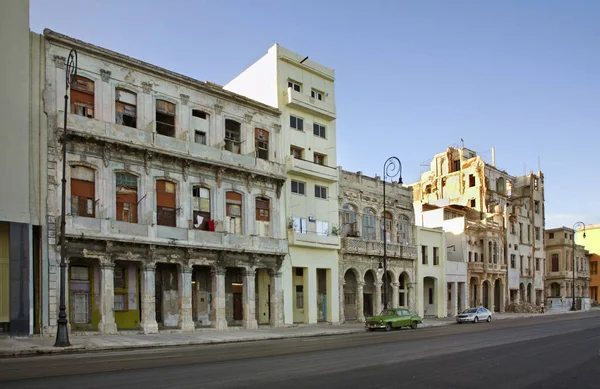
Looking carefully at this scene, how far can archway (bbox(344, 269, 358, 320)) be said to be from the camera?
1737 inches

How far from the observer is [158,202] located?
31.6 m

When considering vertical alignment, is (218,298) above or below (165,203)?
below

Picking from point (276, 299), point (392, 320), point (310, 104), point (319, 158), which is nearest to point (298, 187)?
point (319, 158)

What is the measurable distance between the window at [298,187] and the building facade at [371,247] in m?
4.25

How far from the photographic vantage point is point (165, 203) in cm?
3195

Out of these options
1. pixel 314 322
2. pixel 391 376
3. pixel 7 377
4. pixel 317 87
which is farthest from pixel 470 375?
pixel 317 87

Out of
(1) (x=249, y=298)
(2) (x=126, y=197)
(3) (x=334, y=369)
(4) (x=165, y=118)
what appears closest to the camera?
(3) (x=334, y=369)

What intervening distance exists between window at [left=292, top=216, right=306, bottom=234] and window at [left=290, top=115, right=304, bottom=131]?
681cm

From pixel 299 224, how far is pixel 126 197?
13421 millimetres

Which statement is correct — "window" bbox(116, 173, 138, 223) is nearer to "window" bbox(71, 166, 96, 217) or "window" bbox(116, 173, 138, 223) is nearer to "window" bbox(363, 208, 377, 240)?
"window" bbox(71, 166, 96, 217)

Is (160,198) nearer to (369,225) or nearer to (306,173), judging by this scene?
(306,173)

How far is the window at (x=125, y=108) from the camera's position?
3047cm

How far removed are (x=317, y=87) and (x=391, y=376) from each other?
1256 inches

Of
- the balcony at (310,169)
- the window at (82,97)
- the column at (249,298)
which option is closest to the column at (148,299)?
the column at (249,298)
